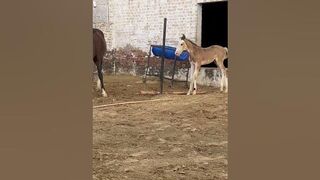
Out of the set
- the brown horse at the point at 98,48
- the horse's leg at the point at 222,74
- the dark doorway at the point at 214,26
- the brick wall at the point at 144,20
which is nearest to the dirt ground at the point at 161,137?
the horse's leg at the point at 222,74

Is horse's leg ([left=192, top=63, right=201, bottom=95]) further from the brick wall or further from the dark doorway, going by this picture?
the dark doorway

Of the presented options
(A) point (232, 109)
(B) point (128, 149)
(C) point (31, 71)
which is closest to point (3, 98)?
(C) point (31, 71)

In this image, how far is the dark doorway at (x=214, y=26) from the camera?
8625 millimetres

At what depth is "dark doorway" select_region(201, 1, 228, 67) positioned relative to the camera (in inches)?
340

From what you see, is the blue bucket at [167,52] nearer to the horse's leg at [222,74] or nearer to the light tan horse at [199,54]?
the light tan horse at [199,54]

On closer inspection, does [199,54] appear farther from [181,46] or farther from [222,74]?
[222,74]

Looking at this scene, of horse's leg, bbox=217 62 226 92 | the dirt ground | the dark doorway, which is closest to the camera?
the dirt ground

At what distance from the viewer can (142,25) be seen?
8.23 meters

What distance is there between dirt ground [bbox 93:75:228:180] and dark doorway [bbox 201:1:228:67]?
1450 millimetres

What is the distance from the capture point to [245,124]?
4.18 feet

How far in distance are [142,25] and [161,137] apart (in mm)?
3562

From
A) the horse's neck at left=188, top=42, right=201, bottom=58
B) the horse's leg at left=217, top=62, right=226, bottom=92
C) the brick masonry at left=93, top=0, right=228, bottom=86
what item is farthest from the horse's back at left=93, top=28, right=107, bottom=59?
the horse's leg at left=217, top=62, right=226, bottom=92

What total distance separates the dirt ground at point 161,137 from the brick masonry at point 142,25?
688mm

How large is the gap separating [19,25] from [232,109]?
0.61 m
